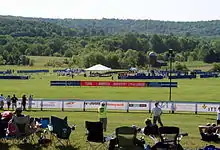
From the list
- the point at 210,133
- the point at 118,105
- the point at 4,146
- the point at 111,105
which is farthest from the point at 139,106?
the point at 4,146

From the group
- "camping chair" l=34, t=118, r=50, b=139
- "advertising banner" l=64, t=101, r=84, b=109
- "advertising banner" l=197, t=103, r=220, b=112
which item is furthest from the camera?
"advertising banner" l=64, t=101, r=84, b=109

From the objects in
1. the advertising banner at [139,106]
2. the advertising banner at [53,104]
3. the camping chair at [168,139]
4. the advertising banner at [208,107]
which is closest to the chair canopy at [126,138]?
the camping chair at [168,139]

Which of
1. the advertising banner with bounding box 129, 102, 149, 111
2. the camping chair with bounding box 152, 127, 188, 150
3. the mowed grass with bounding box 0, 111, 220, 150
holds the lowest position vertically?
the mowed grass with bounding box 0, 111, 220, 150

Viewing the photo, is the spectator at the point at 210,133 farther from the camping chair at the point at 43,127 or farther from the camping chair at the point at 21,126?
the camping chair at the point at 21,126

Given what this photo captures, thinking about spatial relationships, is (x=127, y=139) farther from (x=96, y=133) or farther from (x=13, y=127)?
(x=13, y=127)

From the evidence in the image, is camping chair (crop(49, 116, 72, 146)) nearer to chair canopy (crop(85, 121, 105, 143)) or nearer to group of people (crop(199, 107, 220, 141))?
chair canopy (crop(85, 121, 105, 143))

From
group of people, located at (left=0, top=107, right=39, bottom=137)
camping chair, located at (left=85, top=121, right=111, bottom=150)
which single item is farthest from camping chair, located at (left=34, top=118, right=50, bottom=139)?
camping chair, located at (left=85, top=121, right=111, bottom=150)

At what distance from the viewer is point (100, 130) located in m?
15.6

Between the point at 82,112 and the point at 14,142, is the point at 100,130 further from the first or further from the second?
the point at 82,112

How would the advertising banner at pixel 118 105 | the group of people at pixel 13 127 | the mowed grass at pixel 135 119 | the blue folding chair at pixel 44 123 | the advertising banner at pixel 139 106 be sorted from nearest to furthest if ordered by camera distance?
the group of people at pixel 13 127 → the blue folding chair at pixel 44 123 → the mowed grass at pixel 135 119 → the advertising banner at pixel 139 106 → the advertising banner at pixel 118 105

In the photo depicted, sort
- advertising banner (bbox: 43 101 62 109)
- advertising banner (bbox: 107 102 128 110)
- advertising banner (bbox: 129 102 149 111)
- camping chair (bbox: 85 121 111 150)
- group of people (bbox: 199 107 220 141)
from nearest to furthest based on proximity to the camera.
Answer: camping chair (bbox: 85 121 111 150) → group of people (bbox: 199 107 220 141) → advertising banner (bbox: 129 102 149 111) → advertising banner (bbox: 107 102 128 110) → advertising banner (bbox: 43 101 62 109)

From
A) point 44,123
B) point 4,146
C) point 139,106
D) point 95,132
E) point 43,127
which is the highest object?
point 95,132

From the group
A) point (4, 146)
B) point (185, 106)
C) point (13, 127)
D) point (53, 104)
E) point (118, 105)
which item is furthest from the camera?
point (53, 104)

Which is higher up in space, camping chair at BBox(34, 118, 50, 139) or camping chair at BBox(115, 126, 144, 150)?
camping chair at BBox(115, 126, 144, 150)
